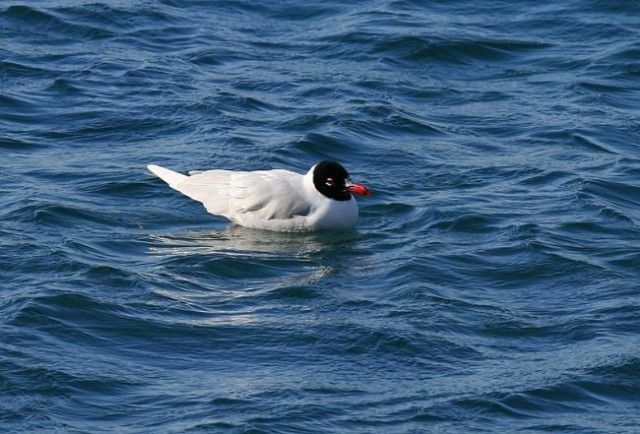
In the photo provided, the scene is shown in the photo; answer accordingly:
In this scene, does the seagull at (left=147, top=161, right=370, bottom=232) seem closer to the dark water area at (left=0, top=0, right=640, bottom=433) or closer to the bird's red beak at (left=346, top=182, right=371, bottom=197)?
the bird's red beak at (left=346, top=182, right=371, bottom=197)

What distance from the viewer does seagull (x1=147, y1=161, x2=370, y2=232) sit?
16.0 metres

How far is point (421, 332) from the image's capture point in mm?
13250

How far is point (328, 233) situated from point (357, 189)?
0.48m

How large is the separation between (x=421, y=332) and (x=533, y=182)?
4.55 m

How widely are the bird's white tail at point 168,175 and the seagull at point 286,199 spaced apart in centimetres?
27

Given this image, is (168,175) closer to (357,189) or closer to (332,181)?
(332,181)

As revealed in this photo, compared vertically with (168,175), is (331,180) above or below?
above

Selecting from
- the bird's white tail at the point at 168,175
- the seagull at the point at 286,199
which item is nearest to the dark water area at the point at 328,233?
the seagull at the point at 286,199

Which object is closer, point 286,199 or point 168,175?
point 286,199

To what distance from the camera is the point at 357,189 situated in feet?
52.3

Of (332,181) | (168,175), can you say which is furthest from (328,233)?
(168,175)

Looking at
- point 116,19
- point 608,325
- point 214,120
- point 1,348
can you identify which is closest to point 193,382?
point 1,348

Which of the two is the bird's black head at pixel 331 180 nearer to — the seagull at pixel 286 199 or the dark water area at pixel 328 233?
the seagull at pixel 286 199

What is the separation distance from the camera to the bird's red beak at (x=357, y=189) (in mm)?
15894
